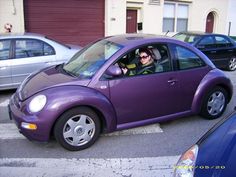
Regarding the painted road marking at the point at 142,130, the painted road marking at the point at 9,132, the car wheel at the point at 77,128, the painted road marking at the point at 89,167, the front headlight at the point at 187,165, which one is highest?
the front headlight at the point at 187,165

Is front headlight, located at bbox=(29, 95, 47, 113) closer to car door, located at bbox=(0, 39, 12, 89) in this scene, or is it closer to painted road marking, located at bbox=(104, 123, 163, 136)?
painted road marking, located at bbox=(104, 123, 163, 136)

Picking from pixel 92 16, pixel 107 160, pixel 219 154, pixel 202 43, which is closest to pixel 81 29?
pixel 92 16

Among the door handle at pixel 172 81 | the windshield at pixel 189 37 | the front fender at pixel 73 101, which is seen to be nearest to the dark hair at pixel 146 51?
the door handle at pixel 172 81

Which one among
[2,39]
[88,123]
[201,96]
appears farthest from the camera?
[2,39]

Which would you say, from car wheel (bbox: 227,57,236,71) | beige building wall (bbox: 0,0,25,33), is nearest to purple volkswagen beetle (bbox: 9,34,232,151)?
car wheel (bbox: 227,57,236,71)

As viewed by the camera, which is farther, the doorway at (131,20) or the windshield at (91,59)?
the doorway at (131,20)

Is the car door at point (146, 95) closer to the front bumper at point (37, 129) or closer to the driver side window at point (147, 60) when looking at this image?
the driver side window at point (147, 60)

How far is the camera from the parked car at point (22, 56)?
20.4ft

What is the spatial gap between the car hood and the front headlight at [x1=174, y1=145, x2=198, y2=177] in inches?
74.5

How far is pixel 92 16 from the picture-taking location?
12719 millimetres

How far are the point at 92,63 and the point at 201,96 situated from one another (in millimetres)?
1874

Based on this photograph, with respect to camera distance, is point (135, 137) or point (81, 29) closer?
point (135, 137)

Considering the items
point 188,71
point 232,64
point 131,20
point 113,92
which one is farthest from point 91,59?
point 131,20

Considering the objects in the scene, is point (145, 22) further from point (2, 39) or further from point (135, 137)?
point (135, 137)
